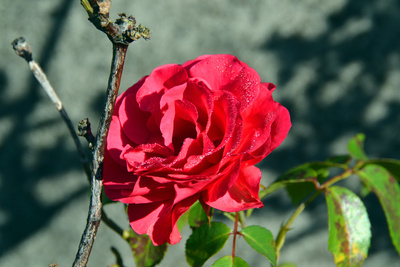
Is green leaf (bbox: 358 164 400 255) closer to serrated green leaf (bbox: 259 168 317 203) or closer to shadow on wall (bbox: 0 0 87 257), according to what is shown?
serrated green leaf (bbox: 259 168 317 203)

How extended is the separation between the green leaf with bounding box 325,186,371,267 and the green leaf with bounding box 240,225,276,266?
0.37 ft

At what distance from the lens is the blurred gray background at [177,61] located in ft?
4.24

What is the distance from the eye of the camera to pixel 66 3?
4.18 ft

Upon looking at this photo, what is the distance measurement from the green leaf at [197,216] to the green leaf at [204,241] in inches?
1.1

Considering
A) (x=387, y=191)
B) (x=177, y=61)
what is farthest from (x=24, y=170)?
(x=387, y=191)

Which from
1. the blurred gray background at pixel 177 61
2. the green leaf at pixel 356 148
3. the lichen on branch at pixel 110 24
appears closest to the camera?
the lichen on branch at pixel 110 24

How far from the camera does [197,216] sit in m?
0.56

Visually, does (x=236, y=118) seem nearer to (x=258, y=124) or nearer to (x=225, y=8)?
(x=258, y=124)

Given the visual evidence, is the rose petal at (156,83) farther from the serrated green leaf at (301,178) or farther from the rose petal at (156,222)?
the serrated green leaf at (301,178)

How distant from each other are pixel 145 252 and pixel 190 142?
0.25 metres

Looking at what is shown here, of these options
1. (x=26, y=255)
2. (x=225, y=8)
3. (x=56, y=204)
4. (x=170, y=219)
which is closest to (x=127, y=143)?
(x=170, y=219)

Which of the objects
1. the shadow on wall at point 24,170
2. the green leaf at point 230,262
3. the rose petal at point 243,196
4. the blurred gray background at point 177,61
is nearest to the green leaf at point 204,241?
the green leaf at point 230,262

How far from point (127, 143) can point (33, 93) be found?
1055 mm

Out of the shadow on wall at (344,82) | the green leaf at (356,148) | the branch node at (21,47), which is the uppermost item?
the shadow on wall at (344,82)
